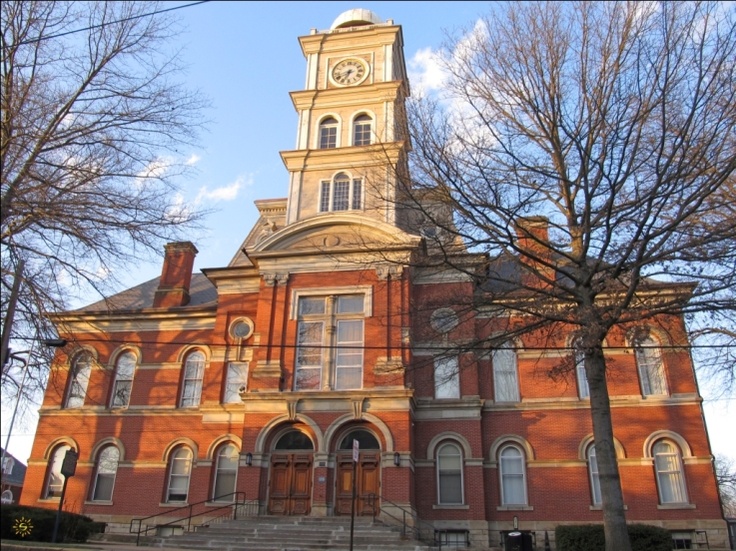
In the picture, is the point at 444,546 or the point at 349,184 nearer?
the point at 444,546

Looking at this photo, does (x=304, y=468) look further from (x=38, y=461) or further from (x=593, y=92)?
(x=593, y=92)

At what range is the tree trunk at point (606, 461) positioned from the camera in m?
13.5

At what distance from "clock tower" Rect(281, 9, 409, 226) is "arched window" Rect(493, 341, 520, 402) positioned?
669cm

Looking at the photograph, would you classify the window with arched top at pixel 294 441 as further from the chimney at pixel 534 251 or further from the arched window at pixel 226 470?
the chimney at pixel 534 251

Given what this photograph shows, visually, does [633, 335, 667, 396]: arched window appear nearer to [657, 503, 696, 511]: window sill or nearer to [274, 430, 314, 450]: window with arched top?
[657, 503, 696, 511]: window sill

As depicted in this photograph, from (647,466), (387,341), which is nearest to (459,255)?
(387,341)

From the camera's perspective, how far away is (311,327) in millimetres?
24094

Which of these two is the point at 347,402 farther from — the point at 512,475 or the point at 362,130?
the point at 362,130

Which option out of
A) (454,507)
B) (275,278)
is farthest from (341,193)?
(454,507)

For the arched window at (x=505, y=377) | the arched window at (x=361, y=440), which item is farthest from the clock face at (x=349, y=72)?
the arched window at (x=361, y=440)

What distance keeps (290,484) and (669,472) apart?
13.0 metres

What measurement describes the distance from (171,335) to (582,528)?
17.8 metres

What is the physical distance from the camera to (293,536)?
1894 cm

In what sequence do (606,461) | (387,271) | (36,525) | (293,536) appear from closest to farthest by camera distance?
1. (606,461)
2. (36,525)
3. (293,536)
4. (387,271)
